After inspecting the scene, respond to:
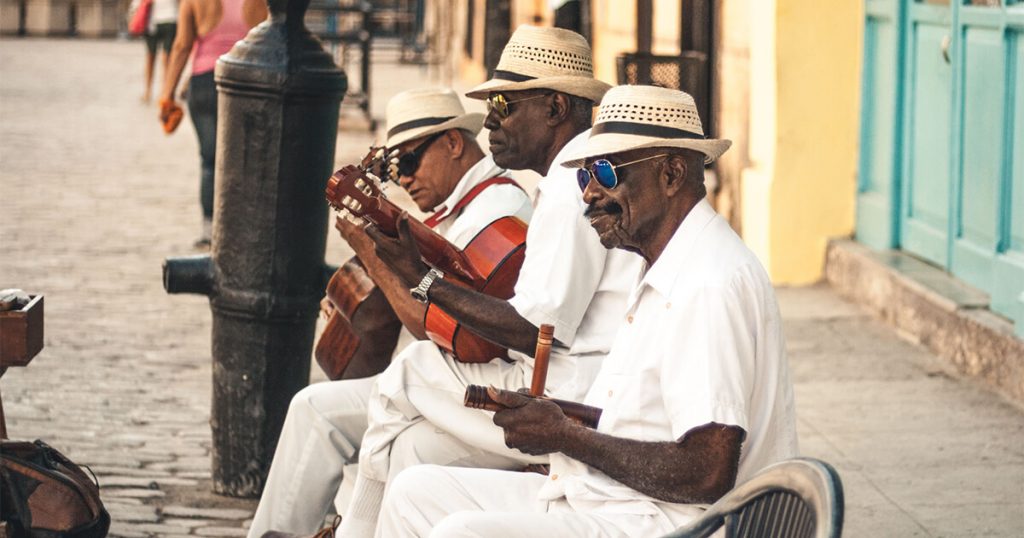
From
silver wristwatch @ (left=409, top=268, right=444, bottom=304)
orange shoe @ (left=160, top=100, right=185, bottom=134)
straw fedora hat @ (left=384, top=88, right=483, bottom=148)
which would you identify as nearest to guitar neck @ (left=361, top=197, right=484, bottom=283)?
silver wristwatch @ (left=409, top=268, right=444, bottom=304)

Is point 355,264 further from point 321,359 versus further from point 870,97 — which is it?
point 870,97

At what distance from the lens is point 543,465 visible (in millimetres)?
3916

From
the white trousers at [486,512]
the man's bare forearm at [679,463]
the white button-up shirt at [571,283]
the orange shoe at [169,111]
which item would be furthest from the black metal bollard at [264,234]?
the orange shoe at [169,111]

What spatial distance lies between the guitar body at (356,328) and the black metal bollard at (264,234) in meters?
0.47

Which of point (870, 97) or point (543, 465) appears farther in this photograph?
point (870, 97)

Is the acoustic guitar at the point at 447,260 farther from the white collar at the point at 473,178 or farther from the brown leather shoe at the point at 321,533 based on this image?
the brown leather shoe at the point at 321,533

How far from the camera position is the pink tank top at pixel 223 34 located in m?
9.59

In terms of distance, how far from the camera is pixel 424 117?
465 centimetres

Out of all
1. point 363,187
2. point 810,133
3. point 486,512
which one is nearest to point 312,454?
point 363,187

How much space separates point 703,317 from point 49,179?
11586 mm

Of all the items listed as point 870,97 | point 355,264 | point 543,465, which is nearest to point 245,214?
point 355,264

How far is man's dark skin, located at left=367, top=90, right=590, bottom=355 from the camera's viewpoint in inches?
154

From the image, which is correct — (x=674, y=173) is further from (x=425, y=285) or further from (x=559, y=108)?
(x=559, y=108)

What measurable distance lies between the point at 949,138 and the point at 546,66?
11.1 ft
